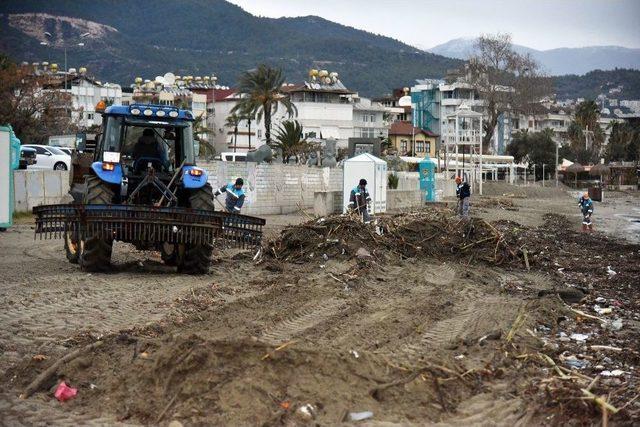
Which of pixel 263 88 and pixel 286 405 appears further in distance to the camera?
pixel 263 88

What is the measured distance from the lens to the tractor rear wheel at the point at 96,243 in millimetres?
14008

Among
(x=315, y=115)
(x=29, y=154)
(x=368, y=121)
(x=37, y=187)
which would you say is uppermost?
(x=315, y=115)

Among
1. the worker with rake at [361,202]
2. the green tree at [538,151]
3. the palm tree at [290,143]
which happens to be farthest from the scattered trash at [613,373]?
the green tree at [538,151]

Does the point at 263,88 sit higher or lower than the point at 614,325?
higher

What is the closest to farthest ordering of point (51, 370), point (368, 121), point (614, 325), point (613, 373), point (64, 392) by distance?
point (64, 392)
point (51, 370)
point (613, 373)
point (614, 325)
point (368, 121)

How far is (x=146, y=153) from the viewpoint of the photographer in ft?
49.6

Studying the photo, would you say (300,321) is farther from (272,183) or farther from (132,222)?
(272,183)

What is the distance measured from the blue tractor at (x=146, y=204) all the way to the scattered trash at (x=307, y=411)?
24.3 ft

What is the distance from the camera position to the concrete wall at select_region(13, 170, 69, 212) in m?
29.0

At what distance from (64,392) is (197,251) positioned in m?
7.57

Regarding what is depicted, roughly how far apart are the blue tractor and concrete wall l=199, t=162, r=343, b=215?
14.4 meters

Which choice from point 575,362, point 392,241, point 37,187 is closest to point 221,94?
point 37,187

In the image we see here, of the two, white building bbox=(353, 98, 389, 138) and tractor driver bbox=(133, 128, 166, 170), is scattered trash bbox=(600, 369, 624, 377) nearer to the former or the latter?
tractor driver bbox=(133, 128, 166, 170)

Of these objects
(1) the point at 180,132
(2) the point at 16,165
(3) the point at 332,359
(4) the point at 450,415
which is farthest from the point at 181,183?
(2) the point at 16,165
